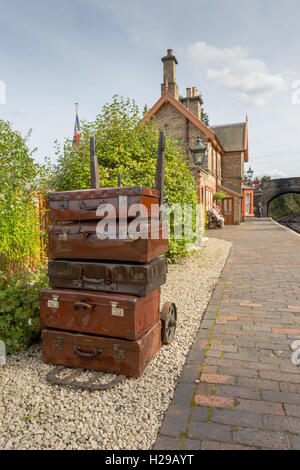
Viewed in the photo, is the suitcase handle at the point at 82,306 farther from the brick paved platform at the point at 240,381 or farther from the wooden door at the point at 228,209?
the wooden door at the point at 228,209

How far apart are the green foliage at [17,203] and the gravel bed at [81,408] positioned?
1343 millimetres

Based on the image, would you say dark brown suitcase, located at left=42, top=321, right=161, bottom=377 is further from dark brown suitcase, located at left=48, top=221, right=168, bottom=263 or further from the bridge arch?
the bridge arch

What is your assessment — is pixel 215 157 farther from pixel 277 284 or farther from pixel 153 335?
pixel 153 335

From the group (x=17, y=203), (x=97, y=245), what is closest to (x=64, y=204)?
(x=97, y=245)

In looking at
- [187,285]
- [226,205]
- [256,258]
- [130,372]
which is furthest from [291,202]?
[130,372]

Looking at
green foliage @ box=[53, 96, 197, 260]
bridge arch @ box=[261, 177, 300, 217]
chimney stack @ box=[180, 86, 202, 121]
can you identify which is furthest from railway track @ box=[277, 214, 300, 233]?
green foliage @ box=[53, 96, 197, 260]

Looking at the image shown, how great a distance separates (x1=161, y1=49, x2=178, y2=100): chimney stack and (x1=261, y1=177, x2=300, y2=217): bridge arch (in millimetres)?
32620

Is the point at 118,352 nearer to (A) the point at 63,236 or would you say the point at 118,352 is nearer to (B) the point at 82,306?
(B) the point at 82,306

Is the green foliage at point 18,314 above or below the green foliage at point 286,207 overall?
below

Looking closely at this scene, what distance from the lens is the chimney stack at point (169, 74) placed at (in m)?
19.3

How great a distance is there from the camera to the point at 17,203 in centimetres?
433

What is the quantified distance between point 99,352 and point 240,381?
4.15 ft

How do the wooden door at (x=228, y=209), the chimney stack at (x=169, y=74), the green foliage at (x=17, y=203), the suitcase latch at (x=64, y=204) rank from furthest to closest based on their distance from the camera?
the wooden door at (x=228, y=209)
the chimney stack at (x=169, y=74)
the green foliage at (x=17, y=203)
the suitcase latch at (x=64, y=204)

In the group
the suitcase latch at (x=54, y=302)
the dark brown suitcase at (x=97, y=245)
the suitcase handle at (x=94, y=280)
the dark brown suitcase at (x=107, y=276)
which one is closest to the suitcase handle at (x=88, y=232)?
the dark brown suitcase at (x=97, y=245)
